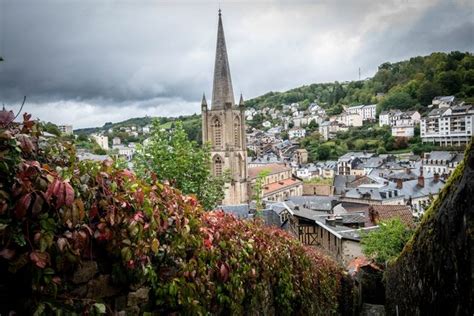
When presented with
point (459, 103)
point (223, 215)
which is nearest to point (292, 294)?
point (223, 215)

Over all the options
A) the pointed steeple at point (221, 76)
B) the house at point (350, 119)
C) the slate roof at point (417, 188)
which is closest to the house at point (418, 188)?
the slate roof at point (417, 188)

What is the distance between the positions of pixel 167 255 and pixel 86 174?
107cm

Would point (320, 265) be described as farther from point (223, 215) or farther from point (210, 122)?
point (210, 122)

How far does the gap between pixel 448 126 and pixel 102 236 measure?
88.9 meters

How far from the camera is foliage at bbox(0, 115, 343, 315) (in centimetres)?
216

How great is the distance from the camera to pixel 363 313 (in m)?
17.1

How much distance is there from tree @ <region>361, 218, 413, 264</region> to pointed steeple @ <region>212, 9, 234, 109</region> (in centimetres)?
3777

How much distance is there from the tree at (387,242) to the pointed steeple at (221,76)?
3777 cm

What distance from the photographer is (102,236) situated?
2.68 metres

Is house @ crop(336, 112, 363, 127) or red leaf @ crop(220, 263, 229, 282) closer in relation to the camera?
red leaf @ crop(220, 263, 229, 282)

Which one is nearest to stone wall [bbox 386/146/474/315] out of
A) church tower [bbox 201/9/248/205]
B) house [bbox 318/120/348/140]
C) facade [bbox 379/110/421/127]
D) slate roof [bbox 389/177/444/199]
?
slate roof [bbox 389/177/444/199]

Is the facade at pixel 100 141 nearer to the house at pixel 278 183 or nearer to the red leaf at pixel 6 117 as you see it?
the red leaf at pixel 6 117

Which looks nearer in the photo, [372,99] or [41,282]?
[41,282]

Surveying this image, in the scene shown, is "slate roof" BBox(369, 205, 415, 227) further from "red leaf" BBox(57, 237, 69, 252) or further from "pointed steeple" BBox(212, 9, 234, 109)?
"pointed steeple" BBox(212, 9, 234, 109)
